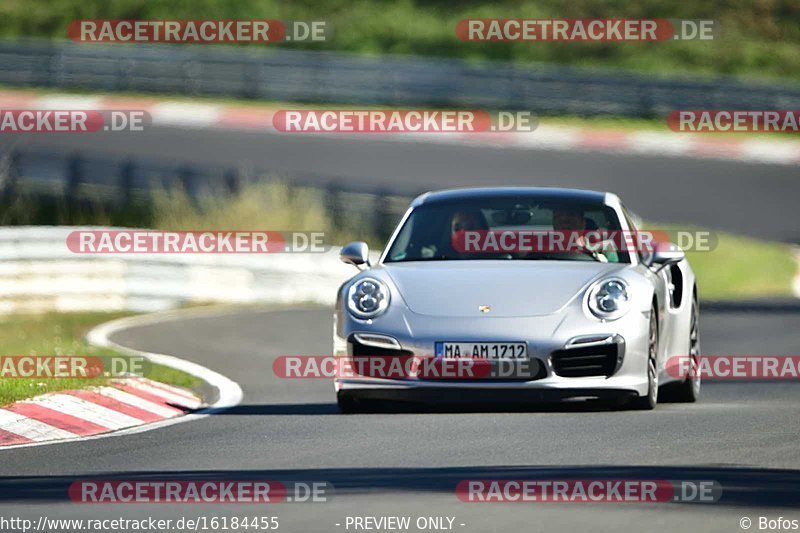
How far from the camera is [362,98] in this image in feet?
119

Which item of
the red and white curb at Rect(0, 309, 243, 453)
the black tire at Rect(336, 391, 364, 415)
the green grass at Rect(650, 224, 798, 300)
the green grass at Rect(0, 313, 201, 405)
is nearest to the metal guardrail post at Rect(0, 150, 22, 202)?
the green grass at Rect(0, 313, 201, 405)

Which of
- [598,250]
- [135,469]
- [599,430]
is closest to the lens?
[135,469]

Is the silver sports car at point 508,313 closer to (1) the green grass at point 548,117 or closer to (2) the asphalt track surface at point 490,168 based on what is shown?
(2) the asphalt track surface at point 490,168

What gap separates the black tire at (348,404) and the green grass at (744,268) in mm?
11996

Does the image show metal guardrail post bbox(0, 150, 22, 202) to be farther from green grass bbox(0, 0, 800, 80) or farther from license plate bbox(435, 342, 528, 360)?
green grass bbox(0, 0, 800, 80)

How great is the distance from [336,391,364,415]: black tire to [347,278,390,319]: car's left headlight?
482 mm

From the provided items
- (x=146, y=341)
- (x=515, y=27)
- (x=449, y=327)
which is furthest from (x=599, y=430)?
(x=515, y=27)

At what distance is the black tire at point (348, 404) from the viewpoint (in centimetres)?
A: 1029

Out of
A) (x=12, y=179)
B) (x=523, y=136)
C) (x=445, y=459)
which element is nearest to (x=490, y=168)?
(x=523, y=136)

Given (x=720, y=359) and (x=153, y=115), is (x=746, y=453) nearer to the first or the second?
(x=720, y=359)

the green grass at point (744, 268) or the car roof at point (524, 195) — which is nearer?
the car roof at point (524, 195)

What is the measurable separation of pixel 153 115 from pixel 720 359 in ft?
72.1

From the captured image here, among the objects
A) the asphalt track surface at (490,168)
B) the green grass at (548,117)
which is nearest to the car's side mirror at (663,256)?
the asphalt track surface at (490,168)

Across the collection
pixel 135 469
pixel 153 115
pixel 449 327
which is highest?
pixel 153 115
